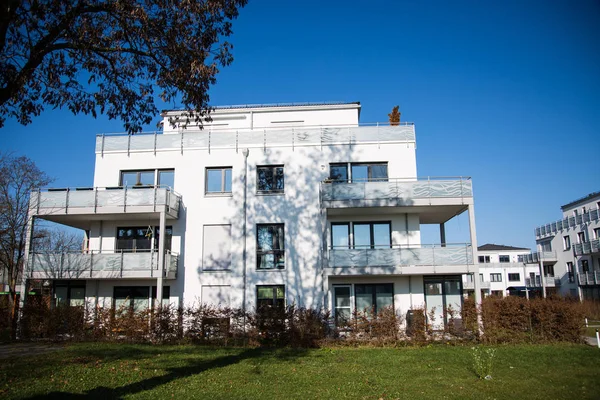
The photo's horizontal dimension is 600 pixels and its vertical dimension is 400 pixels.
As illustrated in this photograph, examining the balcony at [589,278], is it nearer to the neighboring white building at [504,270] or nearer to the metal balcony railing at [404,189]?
the neighboring white building at [504,270]

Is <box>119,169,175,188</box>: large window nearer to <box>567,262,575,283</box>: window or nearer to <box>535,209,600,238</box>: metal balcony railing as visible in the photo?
<box>535,209,600,238</box>: metal balcony railing

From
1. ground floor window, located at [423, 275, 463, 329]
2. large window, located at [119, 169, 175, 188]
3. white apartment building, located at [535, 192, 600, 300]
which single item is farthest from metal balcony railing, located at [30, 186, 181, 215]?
white apartment building, located at [535, 192, 600, 300]

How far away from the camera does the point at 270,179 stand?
72.9 feet

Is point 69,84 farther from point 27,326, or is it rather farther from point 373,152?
point 373,152

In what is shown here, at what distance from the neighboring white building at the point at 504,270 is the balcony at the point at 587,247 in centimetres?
1153

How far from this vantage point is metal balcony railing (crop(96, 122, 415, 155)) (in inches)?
867

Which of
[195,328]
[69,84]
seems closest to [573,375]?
[195,328]

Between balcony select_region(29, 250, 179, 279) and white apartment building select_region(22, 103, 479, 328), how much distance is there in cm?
5

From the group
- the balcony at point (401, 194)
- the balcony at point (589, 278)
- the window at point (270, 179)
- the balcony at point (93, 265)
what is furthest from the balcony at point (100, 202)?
the balcony at point (589, 278)

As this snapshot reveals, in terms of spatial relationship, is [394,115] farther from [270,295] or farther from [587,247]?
[587,247]

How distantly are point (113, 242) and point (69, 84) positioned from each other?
44.1 feet

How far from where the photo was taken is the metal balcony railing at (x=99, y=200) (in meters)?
20.4

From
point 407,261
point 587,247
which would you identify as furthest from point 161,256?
point 587,247

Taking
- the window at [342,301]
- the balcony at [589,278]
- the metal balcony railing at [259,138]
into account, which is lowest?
the window at [342,301]
